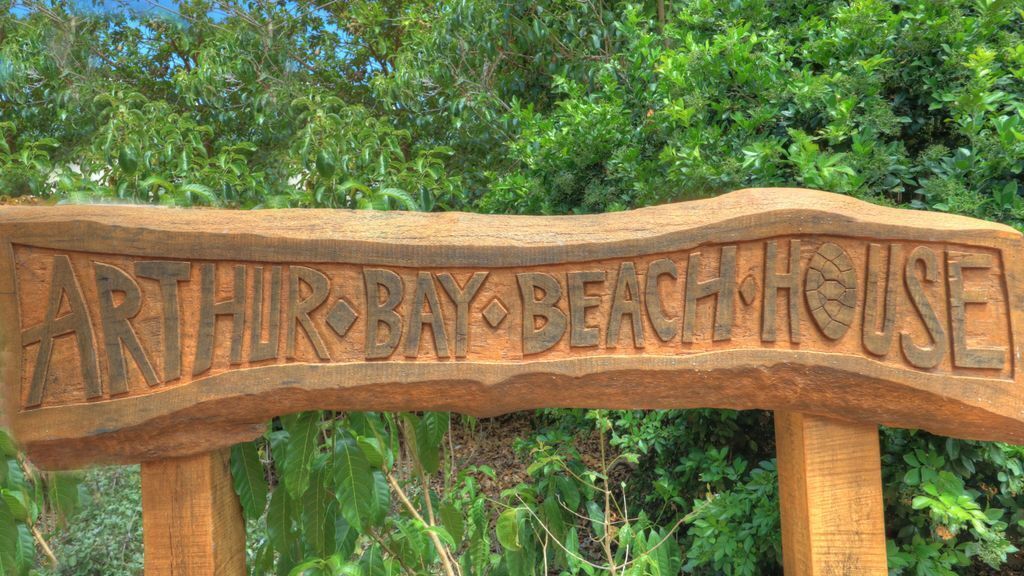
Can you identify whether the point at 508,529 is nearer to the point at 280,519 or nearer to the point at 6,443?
the point at 280,519

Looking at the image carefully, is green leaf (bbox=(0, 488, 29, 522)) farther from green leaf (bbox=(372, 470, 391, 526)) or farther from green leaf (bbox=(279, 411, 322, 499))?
green leaf (bbox=(372, 470, 391, 526))

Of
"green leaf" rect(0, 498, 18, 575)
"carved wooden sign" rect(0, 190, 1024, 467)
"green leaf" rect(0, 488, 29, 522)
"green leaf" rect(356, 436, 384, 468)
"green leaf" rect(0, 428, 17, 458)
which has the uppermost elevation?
"carved wooden sign" rect(0, 190, 1024, 467)

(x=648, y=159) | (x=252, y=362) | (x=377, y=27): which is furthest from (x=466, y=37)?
(x=252, y=362)

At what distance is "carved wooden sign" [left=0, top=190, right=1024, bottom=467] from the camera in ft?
5.61

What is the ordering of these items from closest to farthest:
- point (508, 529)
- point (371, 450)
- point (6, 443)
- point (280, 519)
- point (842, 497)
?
point (6, 443), point (842, 497), point (371, 450), point (280, 519), point (508, 529)

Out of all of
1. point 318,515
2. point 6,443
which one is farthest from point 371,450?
point 6,443

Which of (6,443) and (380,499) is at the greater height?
(6,443)

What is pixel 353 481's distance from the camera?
192 centimetres

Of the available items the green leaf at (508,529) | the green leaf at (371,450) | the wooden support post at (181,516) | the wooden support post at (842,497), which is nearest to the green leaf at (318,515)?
the green leaf at (371,450)

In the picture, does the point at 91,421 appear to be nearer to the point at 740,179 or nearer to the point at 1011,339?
the point at 740,179

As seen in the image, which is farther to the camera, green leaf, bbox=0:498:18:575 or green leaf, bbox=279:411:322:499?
green leaf, bbox=279:411:322:499

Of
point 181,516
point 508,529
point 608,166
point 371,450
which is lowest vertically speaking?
point 508,529

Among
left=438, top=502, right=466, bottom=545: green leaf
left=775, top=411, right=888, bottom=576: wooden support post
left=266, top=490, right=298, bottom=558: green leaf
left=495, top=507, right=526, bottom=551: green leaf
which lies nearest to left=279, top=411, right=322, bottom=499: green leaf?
left=266, top=490, right=298, bottom=558: green leaf

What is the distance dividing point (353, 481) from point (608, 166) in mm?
1576
